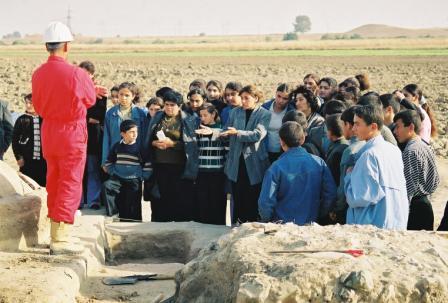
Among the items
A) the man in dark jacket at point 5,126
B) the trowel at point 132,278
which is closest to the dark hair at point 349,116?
the trowel at point 132,278

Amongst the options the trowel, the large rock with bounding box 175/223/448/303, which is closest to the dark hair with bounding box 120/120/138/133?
the trowel

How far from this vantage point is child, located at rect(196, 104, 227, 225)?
29.3 ft

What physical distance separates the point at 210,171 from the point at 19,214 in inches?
91.8

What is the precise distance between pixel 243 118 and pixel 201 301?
3166mm

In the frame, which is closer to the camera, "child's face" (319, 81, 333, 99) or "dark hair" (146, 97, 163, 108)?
"dark hair" (146, 97, 163, 108)

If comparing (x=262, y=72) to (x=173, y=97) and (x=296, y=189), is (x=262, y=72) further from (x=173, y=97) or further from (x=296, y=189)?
(x=296, y=189)

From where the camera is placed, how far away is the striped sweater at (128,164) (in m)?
9.27

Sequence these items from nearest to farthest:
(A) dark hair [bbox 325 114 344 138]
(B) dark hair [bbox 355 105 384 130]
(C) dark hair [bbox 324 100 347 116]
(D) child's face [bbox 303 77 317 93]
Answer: (B) dark hair [bbox 355 105 384 130] → (A) dark hair [bbox 325 114 344 138] → (C) dark hair [bbox 324 100 347 116] → (D) child's face [bbox 303 77 317 93]

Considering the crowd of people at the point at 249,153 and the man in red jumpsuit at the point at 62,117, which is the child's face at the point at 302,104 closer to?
the crowd of people at the point at 249,153

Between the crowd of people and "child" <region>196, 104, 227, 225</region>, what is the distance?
0.01m

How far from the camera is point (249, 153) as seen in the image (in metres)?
8.74

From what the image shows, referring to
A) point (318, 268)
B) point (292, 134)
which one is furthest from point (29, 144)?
point (318, 268)

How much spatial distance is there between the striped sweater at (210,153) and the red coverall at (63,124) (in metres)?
1.99

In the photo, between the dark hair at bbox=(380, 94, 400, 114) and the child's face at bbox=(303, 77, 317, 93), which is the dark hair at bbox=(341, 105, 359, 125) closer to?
the dark hair at bbox=(380, 94, 400, 114)
